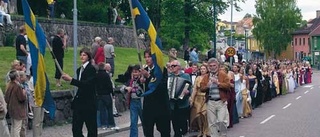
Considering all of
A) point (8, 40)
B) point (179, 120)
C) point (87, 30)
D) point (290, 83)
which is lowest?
point (290, 83)

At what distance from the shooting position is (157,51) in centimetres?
1283

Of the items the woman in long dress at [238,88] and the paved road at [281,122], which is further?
the woman in long dress at [238,88]

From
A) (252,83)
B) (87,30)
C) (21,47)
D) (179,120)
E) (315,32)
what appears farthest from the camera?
(315,32)

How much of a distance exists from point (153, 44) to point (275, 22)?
336 ft

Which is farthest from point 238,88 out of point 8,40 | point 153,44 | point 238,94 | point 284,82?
point 284,82

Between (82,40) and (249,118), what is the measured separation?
1602 cm

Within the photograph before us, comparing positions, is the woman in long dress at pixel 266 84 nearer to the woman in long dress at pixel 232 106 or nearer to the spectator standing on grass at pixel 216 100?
the woman in long dress at pixel 232 106

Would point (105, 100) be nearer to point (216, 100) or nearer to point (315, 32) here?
point (216, 100)

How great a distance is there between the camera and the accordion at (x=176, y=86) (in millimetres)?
15031

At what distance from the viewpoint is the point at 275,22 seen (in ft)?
372

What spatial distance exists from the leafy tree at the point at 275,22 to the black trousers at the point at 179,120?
98.4 meters

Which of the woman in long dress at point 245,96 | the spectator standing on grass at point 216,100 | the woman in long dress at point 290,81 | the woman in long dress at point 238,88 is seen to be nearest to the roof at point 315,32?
the woman in long dress at point 290,81

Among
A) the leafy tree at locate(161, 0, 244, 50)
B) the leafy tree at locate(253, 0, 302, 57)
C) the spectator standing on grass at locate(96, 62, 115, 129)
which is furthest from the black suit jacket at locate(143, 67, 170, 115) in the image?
the leafy tree at locate(253, 0, 302, 57)

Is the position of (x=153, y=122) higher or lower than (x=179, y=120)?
higher
